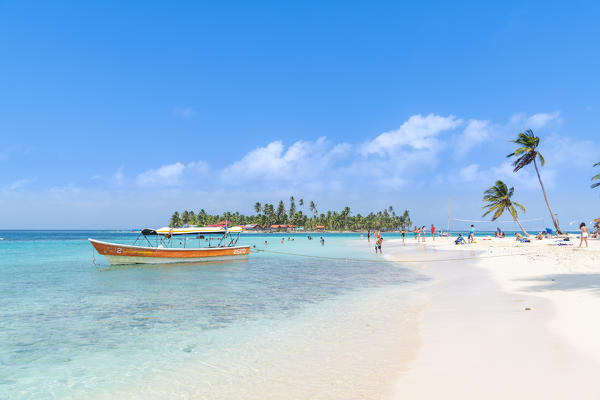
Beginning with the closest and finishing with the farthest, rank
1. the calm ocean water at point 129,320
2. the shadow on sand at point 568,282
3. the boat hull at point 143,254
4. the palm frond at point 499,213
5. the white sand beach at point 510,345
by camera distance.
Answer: the white sand beach at point 510,345, the calm ocean water at point 129,320, the shadow on sand at point 568,282, the boat hull at point 143,254, the palm frond at point 499,213

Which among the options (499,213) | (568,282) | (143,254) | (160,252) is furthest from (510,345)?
(499,213)

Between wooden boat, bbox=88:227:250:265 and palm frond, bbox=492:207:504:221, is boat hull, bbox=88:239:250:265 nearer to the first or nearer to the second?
wooden boat, bbox=88:227:250:265

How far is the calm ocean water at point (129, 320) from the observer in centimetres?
580

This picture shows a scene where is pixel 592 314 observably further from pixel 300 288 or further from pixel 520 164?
pixel 520 164

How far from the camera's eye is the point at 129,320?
30.7 ft

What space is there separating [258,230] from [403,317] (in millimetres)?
185253

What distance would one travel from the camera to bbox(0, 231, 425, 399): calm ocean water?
19.0 ft

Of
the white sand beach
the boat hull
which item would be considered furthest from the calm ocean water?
the boat hull

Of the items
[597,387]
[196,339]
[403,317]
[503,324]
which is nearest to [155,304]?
[196,339]

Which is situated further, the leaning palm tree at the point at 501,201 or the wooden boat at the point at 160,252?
the leaning palm tree at the point at 501,201

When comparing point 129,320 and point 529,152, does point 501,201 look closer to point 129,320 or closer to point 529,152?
point 529,152

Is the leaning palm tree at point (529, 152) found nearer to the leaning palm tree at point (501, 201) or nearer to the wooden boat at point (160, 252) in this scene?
the leaning palm tree at point (501, 201)

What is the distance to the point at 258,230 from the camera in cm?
19162

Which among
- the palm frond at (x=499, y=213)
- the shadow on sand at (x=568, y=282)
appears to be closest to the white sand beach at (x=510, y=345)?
the shadow on sand at (x=568, y=282)
